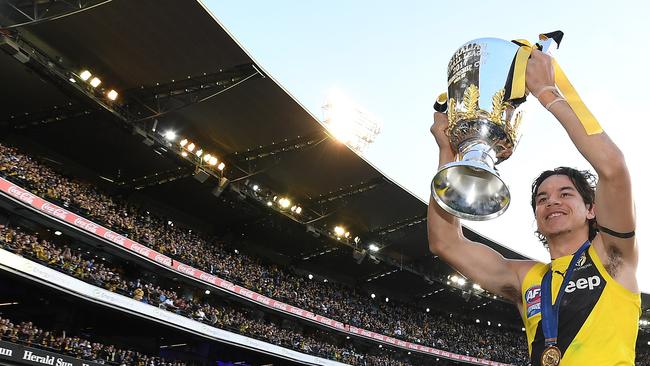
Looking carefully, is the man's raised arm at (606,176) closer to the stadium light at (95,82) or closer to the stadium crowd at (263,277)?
the stadium crowd at (263,277)

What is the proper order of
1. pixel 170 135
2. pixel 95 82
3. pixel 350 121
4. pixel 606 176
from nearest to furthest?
pixel 606 176 < pixel 95 82 < pixel 170 135 < pixel 350 121

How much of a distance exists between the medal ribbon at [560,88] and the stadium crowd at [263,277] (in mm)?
21105

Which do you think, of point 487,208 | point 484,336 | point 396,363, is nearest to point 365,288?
point 396,363

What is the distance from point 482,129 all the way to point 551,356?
0.95 m

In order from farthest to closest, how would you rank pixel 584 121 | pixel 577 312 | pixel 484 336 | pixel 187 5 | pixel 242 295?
pixel 484 336, pixel 242 295, pixel 187 5, pixel 577 312, pixel 584 121

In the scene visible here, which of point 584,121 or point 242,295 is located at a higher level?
point 242,295

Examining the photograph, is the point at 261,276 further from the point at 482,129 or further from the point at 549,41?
the point at 549,41

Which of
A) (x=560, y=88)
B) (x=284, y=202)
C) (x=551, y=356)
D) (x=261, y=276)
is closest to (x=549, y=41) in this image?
(x=560, y=88)

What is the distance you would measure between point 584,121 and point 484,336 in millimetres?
50851

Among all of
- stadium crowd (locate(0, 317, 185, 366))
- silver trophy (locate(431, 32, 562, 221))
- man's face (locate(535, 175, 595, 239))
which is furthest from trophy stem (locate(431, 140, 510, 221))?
stadium crowd (locate(0, 317, 185, 366))

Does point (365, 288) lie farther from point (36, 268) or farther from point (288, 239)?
point (36, 268)

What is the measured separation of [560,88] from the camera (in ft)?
7.29

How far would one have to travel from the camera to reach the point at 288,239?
36.2 metres

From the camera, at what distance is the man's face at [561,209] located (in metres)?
2.44
